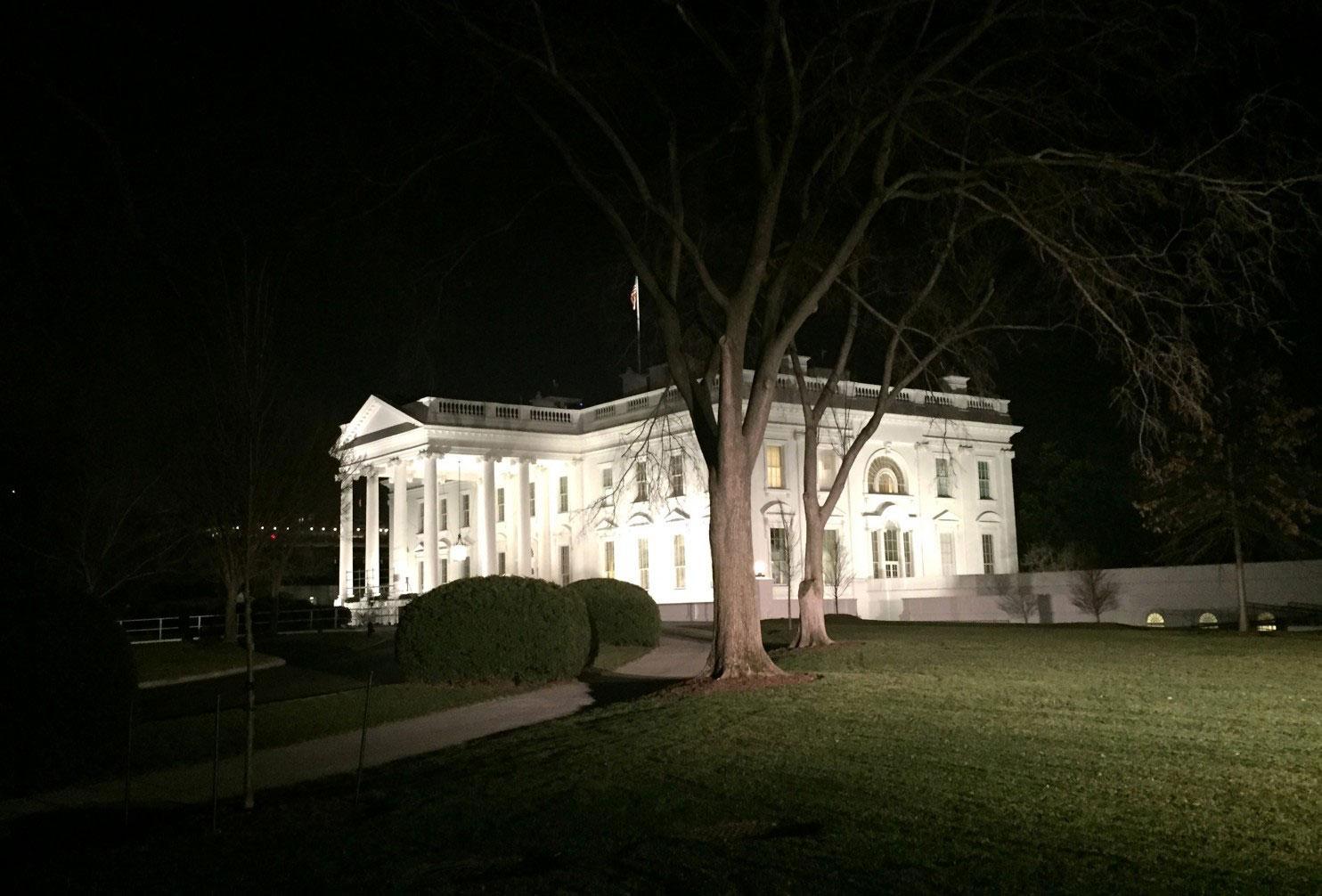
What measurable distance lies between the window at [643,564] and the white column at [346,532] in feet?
41.2

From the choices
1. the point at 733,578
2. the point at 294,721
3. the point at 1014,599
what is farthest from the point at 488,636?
the point at 1014,599

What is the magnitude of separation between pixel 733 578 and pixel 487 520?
120ft

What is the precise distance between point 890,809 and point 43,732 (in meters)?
8.74

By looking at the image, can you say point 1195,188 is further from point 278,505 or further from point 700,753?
point 278,505

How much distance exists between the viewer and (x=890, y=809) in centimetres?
804

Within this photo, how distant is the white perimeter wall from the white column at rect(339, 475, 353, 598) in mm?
21642

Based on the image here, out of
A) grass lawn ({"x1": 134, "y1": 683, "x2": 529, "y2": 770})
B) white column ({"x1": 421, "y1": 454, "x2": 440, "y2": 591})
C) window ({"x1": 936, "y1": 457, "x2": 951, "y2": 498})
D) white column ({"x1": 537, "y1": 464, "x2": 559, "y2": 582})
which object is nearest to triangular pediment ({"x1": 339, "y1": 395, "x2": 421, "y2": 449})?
white column ({"x1": 421, "y1": 454, "x2": 440, "y2": 591})

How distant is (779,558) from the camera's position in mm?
48750

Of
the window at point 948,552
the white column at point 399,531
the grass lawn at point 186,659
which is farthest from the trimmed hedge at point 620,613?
the window at point 948,552

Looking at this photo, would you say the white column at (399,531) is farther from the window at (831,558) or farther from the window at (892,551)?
the window at (892,551)

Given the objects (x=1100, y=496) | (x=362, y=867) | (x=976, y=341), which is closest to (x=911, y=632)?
(x=976, y=341)

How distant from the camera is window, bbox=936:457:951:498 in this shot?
179 feet

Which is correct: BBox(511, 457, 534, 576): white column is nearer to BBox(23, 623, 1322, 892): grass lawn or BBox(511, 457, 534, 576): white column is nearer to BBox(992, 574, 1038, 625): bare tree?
BBox(992, 574, 1038, 625): bare tree

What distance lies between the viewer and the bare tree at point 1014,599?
47.4m
